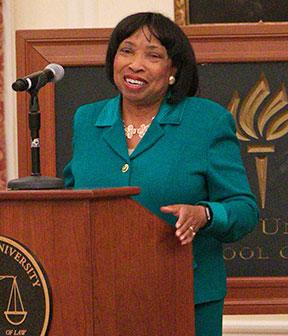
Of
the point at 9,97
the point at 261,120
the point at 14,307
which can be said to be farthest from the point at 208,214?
the point at 9,97

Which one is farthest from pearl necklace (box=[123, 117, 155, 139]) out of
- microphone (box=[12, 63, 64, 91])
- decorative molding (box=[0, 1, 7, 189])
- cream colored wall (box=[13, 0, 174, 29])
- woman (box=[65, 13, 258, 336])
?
cream colored wall (box=[13, 0, 174, 29])

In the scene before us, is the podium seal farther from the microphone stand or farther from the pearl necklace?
the pearl necklace

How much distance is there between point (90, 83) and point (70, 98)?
79 millimetres

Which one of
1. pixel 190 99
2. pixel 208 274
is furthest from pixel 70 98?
pixel 208 274

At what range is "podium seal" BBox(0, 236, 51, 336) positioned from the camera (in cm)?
191

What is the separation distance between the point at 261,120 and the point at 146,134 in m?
1.01

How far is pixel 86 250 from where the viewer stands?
1.89 metres

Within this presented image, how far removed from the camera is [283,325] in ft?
11.4

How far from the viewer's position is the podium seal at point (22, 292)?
1.91 m

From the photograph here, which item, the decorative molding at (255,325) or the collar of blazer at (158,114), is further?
the decorative molding at (255,325)

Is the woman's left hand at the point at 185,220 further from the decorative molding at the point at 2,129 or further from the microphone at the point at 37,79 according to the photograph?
the decorative molding at the point at 2,129

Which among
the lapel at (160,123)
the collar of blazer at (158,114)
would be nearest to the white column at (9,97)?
the collar of blazer at (158,114)

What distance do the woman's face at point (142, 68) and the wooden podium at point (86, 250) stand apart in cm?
45

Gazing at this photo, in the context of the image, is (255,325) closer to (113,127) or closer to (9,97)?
(113,127)
